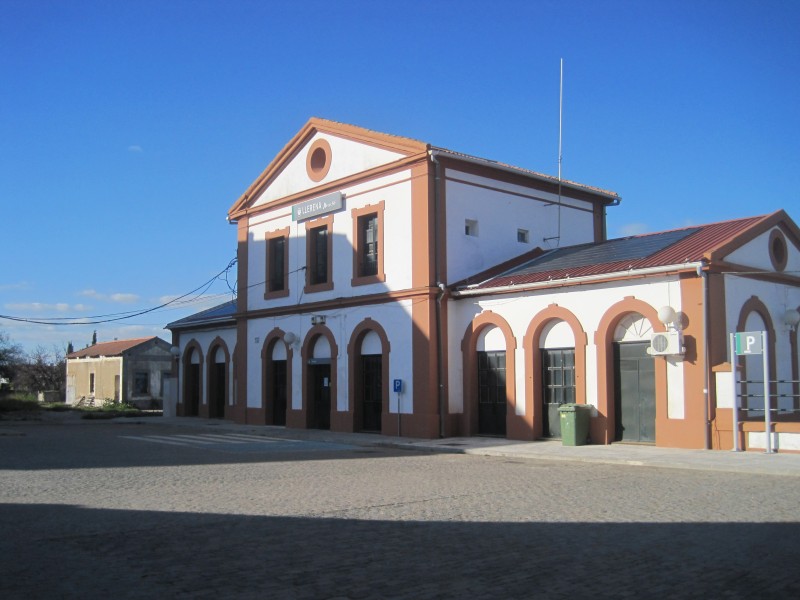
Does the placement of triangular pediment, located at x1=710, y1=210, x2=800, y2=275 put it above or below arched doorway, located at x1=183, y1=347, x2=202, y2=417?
above

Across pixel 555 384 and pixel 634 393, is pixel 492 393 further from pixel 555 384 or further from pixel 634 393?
pixel 634 393

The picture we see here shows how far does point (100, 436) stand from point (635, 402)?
50.8 feet

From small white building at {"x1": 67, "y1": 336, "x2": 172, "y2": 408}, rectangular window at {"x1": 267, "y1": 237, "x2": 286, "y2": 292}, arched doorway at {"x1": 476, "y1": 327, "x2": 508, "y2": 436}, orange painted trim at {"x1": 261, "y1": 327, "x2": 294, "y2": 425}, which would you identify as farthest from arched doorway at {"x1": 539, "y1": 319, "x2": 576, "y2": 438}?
small white building at {"x1": 67, "y1": 336, "x2": 172, "y2": 408}

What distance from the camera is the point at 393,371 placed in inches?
934

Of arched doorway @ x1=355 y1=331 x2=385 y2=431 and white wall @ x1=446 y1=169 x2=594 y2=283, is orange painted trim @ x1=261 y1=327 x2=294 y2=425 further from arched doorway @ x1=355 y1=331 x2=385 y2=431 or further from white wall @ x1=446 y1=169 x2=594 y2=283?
white wall @ x1=446 y1=169 x2=594 y2=283

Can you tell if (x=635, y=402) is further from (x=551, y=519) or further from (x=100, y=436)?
(x=100, y=436)

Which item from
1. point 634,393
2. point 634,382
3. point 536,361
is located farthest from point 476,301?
point 634,393

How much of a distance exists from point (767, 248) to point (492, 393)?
8.22m

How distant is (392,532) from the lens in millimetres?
8570

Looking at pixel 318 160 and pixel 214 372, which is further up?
pixel 318 160

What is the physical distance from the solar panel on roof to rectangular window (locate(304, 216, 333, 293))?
21.6 feet

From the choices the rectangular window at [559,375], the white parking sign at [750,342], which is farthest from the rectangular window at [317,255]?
the white parking sign at [750,342]

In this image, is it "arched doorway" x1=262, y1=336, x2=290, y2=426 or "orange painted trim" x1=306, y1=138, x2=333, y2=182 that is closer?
"orange painted trim" x1=306, y1=138, x2=333, y2=182

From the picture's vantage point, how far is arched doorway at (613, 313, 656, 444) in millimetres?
19172
